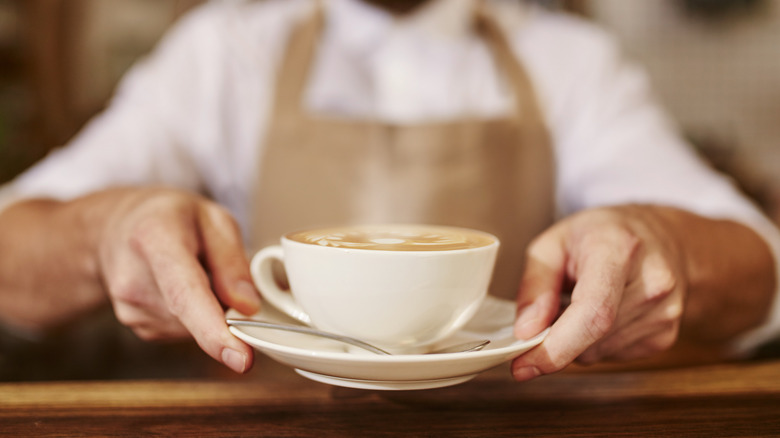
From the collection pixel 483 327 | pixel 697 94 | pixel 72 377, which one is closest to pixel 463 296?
pixel 483 327

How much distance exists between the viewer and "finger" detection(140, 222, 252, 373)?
505 mm

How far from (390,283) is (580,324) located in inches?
6.4

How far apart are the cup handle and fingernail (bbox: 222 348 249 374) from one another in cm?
12

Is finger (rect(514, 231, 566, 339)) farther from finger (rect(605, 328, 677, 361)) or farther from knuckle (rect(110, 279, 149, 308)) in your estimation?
knuckle (rect(110, 279, 149, 308))

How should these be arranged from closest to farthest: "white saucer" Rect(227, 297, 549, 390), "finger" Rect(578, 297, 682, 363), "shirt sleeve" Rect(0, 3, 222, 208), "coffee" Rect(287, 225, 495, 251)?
"white saucer" Rect(227, 297, 549, 390) → "coffee" Rect(287, 225, 495, 251) → "finger" Rect(578, 297, 682, 363) → "shirt sleeve" Rect(0, 3, 222, 208)

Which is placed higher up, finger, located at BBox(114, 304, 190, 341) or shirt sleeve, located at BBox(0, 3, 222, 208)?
shirt sleeve, located at BBox(0, 3, 222, 208)

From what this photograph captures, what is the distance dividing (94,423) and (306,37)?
1.10m

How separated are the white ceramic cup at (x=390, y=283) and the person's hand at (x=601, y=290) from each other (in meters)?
0.07

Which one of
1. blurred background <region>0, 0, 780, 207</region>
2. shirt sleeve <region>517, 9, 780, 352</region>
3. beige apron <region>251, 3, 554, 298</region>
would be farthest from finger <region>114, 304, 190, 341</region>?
blurred background <region>0, 0, 780, 207</region>

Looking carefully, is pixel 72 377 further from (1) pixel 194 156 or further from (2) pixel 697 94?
(2) pixel 697 94

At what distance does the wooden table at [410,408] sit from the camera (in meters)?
0.51

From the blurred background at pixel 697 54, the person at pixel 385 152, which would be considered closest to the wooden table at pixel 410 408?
the person at pixel 385 152

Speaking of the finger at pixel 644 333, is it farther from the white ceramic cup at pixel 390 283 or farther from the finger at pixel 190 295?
the finger at pixel 190 295

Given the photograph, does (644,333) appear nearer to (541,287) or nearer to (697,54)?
(541,287)
